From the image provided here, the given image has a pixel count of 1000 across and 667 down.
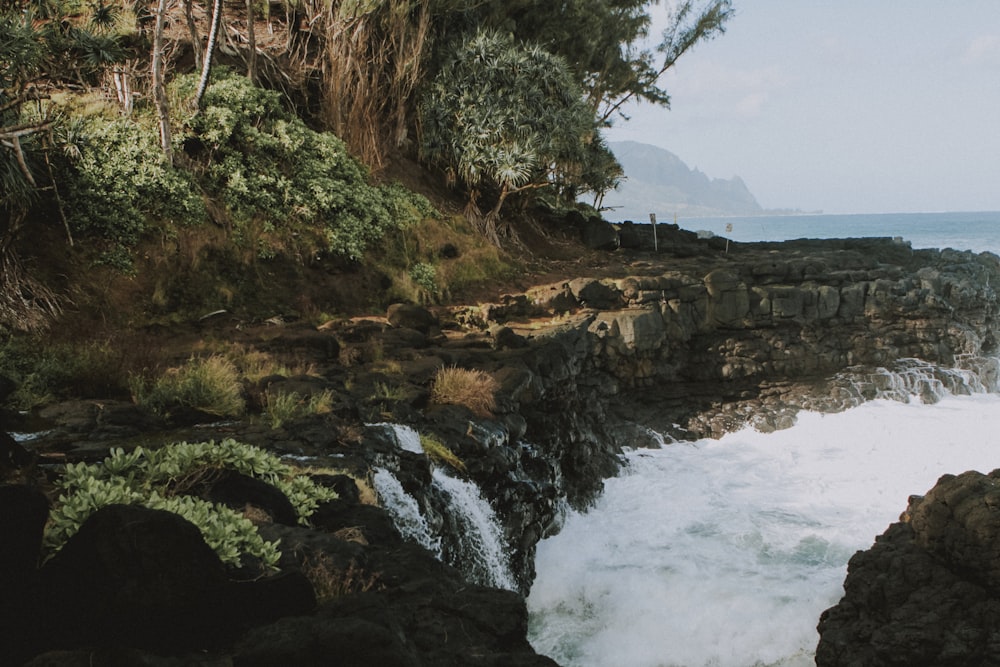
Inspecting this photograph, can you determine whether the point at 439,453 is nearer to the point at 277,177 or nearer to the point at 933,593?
the point at 933,593

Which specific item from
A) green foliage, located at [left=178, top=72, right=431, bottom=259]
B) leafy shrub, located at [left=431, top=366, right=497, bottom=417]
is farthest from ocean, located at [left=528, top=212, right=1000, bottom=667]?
green foliage, located at [left=178, top=72, right=431, bottom=259]

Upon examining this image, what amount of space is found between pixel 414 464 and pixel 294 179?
1063 cm

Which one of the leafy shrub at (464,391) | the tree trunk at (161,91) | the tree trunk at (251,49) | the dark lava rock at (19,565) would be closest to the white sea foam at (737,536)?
the leafy shrub at (464,391)

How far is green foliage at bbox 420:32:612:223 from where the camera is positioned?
20.7 m

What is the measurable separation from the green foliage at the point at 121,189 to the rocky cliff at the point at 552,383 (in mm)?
2409

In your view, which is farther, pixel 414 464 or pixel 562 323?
pixel 562 323

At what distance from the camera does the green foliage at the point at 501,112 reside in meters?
20.7

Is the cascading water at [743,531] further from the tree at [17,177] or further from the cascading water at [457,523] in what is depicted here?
the tree at [17,177]

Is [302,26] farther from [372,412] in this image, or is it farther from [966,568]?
[966,568]

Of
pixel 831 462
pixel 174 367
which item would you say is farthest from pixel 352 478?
pixel 831 462

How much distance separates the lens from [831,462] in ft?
54.2

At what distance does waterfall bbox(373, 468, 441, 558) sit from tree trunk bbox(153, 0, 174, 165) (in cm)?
970

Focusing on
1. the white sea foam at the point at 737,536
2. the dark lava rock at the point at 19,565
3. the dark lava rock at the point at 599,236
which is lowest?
the white sea foam at the point at 737,536

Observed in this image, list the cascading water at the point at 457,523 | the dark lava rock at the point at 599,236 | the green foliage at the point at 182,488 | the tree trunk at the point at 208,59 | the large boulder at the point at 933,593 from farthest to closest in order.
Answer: the dark lava rock at the point at 599,236
the tree trunk at the point at 208,59
the cascading water at the point at 457,523
the large boulder at the point at 933,593
the green foliage at the point at 182,488
